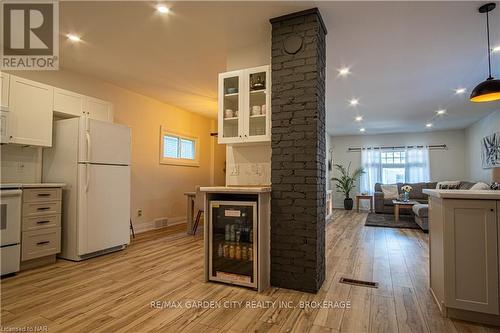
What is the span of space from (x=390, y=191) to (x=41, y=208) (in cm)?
806

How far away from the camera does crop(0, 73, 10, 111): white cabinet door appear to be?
9.43 ft

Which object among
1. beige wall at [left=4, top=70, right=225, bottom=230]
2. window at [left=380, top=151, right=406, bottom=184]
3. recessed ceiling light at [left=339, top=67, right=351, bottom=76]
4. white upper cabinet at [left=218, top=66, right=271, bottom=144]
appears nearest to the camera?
white upper cabinet at [left=218, top=66, right=271, bottom=144]

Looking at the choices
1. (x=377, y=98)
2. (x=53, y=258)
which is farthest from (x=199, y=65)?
(x=377, y=98)

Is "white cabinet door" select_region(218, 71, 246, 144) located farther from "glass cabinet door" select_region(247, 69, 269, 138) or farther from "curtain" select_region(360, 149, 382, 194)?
"curtain" select_region(360, 149, 382, 194)

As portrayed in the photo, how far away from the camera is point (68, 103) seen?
11.7 ft

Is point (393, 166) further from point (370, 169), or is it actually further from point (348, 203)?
point (348, 203)

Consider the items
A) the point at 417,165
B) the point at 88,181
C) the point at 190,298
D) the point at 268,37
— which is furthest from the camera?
the point at 417,165

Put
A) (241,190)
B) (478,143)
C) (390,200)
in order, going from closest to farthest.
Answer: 1. (241,190)
2. (478,143)
3. (390,200)

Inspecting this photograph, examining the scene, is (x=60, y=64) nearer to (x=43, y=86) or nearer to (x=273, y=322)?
(x=43, y=86)

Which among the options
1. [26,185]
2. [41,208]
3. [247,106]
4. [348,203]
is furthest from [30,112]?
[348,203]

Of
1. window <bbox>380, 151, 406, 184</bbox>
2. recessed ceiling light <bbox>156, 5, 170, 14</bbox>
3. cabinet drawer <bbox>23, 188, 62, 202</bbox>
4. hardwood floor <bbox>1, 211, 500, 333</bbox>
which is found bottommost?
hardwood floor <bbox>1, 211, 500, 333</bbox>

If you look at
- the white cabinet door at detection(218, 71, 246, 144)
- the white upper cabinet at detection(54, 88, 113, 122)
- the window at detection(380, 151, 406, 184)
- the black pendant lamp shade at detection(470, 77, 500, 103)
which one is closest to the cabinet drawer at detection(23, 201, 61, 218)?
the white upper cabinet at detection(54, 88, 113, 122)

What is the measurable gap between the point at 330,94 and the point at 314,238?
329cm

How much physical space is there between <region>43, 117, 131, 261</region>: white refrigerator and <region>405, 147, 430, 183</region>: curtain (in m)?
8.16
